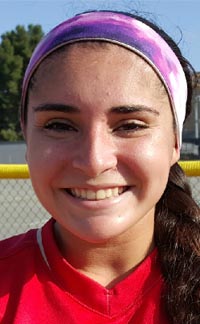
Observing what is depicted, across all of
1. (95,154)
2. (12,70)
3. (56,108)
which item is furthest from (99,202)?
(12,70)

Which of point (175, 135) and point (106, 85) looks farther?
point (175, 135)

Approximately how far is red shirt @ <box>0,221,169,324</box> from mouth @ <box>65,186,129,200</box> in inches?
10.2

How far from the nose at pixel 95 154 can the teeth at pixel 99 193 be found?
0.17ft

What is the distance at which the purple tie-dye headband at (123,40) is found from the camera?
1.39 m

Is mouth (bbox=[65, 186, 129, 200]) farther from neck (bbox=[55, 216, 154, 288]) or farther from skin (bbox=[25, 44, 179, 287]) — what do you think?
neck (bbox=[55, 216, 154, 288])

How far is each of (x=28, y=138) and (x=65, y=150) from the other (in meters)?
0.16

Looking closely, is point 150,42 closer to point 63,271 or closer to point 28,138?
point 28,138

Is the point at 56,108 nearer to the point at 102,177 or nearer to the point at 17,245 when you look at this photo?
the point at 102,177

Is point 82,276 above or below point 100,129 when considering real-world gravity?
below

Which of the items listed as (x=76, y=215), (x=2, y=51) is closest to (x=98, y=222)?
(x=76, y=215)

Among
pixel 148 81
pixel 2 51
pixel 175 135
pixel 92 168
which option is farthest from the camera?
pixel 2 51

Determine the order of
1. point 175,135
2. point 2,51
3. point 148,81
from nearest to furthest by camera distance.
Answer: point 148,81 < point 175,135 < point 2,51

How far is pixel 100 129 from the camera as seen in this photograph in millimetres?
1316

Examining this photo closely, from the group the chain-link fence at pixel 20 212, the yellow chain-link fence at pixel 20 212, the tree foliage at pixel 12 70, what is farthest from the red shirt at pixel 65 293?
the tree foliage at pixel 12 70
